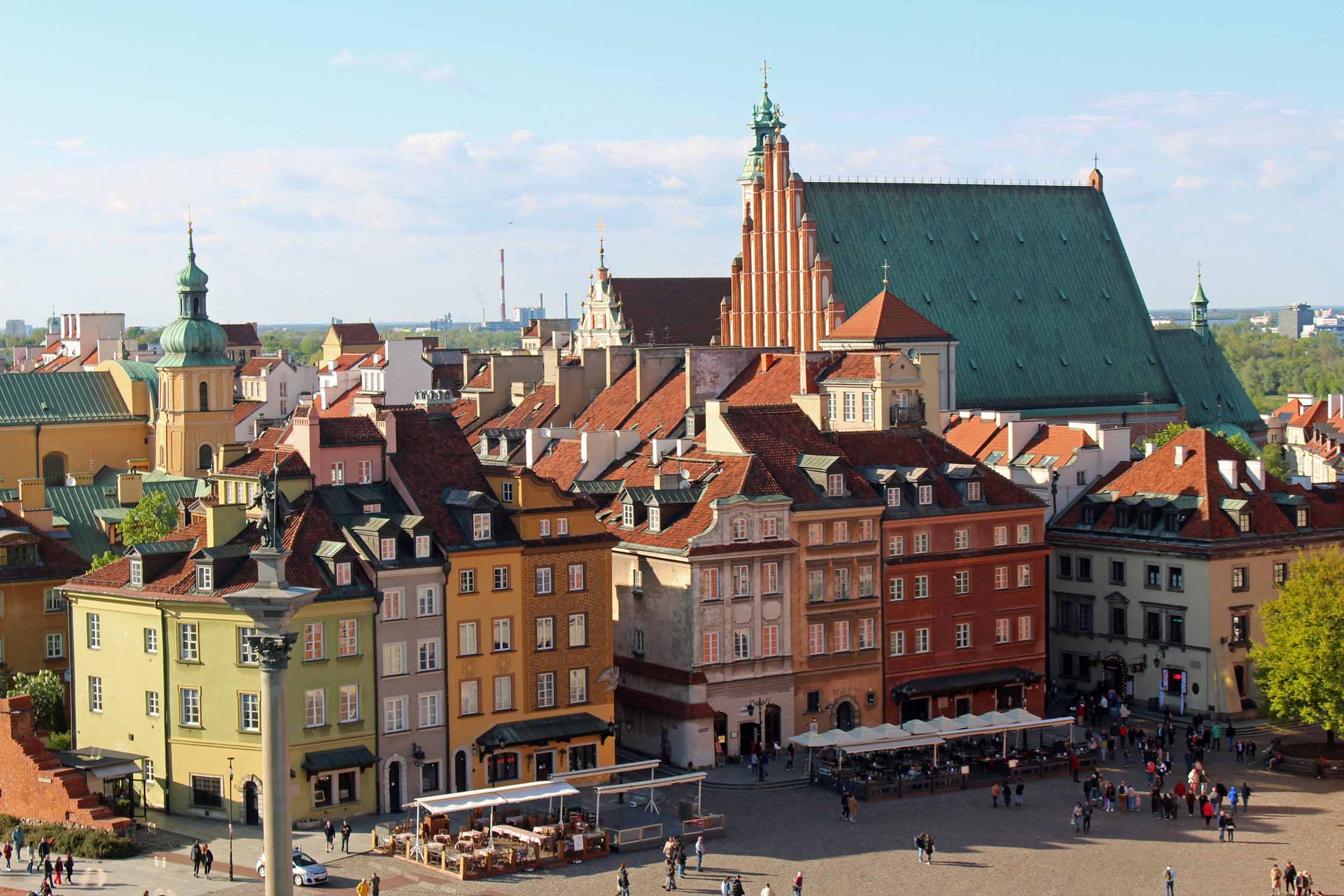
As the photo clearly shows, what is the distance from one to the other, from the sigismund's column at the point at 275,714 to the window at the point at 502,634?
2747 centimetres

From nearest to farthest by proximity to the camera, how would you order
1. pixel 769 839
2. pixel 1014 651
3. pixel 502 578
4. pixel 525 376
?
pixel 769 839
pixel 502 578
pixel 1014 651
pixel 525 376

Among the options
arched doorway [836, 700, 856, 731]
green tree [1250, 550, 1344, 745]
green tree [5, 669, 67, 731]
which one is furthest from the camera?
arched doorway [836, 700, 856, 731]

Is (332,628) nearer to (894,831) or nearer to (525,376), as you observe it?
(894,831)

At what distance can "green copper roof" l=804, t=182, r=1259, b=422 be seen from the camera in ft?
430

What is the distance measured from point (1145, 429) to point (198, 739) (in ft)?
254

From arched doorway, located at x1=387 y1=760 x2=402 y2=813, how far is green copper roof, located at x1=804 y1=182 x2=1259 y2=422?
190 feet

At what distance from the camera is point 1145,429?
136 metres

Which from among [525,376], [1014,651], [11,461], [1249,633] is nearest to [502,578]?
[1014,651]

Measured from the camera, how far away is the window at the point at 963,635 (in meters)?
92.2

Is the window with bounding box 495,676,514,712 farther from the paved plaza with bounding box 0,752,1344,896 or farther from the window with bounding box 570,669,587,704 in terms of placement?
the paved plaza with bounding box 0,752,1344,896

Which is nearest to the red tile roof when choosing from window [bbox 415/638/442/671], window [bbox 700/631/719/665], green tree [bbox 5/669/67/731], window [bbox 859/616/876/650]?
window [bbox 859/616/876/650]

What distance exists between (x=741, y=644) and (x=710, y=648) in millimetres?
1624

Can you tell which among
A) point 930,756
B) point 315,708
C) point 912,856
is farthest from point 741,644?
point 315,708

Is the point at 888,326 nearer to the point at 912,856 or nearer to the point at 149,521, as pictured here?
the point at 149,521
